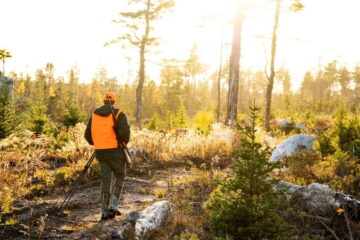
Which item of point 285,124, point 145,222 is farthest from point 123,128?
point 285,124

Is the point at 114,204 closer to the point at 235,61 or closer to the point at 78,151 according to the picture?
the point at 78,151

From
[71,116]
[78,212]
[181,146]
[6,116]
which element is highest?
[6,116]

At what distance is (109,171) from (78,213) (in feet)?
3.07

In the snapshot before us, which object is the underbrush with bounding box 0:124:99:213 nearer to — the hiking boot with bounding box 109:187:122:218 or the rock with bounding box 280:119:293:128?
the hiking boot with bounding box 109:187:122:218

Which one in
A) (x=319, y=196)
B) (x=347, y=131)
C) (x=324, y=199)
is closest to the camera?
(x=324, y=199)

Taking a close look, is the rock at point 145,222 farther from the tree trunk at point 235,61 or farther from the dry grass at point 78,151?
the tree trunk at point 235,61

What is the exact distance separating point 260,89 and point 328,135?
68440mm

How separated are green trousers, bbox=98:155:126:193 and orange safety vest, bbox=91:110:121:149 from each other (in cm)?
27

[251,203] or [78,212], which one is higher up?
[251,203]

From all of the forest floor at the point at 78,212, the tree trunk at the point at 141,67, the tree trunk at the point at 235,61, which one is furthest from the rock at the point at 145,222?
the tree trunk at the point at 141,67

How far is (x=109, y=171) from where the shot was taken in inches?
198

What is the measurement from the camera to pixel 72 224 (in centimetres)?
448

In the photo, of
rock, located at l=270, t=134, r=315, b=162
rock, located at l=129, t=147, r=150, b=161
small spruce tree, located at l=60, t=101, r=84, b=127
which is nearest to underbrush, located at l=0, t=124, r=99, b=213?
rock, located at l=129, t=147, r=150, b=161

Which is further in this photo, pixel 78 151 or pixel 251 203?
pixel 78 151
